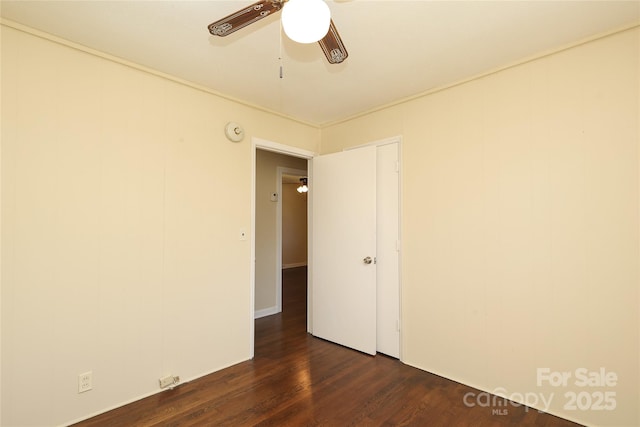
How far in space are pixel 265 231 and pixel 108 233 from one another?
2246 mm

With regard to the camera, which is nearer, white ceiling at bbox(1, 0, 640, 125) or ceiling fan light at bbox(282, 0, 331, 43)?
ceiling fan light at bbox(282, 0, 331, 43)

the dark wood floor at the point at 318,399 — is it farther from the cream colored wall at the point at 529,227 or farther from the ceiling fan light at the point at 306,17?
the ceiling fan light at the point at 306,17

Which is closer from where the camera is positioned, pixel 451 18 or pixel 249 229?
pixel 451 18

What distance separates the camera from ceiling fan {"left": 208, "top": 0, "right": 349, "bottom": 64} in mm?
1086

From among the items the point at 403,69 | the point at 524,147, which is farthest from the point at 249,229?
the point at 524,147

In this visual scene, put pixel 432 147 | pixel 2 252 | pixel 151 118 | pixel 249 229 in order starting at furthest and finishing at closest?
1. pixel 249 229
2. pixel 432 147
3. pixel 151 118
4. pixel 2 252

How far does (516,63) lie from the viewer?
2086 mm

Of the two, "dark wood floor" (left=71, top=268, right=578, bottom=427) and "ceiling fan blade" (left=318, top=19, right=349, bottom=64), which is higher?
"ceiling fan blade" (left=318, top=19, right=349, bottom=64)

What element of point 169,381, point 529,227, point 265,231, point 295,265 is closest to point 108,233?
point 169,381

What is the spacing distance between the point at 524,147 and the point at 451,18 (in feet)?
3.36

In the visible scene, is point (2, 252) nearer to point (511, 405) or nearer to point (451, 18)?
point (451, 18)

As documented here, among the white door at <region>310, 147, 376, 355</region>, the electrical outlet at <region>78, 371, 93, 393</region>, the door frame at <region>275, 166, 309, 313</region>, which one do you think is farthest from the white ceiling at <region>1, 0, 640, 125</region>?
the electrical outlet at <region>78, 371, 93, 393</region>

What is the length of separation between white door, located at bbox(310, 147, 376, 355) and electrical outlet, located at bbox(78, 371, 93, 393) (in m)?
2.01

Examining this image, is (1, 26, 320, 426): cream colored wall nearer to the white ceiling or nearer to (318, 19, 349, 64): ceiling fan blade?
the white ceiling
